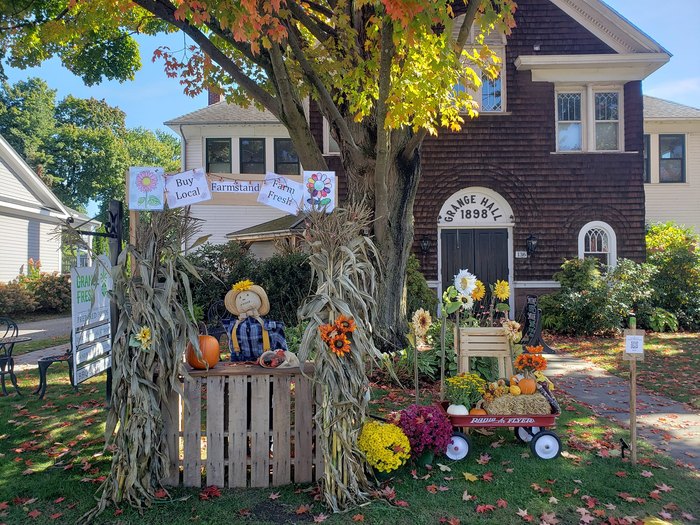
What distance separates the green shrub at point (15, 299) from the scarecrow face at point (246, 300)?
16.9 metres

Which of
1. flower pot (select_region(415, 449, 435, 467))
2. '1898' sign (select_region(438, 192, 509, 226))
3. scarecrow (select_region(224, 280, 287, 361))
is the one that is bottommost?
flower pot (select_region(415, 449, 435, 467))

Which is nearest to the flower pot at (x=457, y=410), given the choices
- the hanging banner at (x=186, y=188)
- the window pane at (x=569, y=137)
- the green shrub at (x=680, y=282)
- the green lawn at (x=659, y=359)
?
the hanging banner at (x=186, y=188)

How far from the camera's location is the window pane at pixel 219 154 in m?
17.0

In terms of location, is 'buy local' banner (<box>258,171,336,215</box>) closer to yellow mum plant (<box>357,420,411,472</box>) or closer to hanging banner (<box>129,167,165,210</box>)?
hanging banner (<box>129,167,165,210</box>)

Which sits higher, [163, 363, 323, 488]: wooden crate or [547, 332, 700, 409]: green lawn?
[163, 363, 323, 488]: wooden crate

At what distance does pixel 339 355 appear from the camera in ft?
12.1

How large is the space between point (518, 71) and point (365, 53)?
301 inches

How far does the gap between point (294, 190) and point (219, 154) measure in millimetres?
13012

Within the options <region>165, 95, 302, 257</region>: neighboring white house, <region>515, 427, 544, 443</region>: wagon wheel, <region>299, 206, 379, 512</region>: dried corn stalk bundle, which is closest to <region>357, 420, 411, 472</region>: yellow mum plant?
<region>299, 206, 379, 512</region>: dried corn stalk bundle

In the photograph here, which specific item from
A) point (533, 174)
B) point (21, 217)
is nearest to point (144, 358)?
point (533, 174)

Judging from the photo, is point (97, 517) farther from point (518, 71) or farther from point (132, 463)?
point (518, 71)

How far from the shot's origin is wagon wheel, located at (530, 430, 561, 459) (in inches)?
179

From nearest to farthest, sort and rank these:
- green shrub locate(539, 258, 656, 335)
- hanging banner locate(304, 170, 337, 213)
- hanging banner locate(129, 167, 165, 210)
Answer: hanging banner locate(129, 167, 165, 210) < hanging banner locate(304, 170, 337, 213) < green shrub locate(539, 258, 656, 335)

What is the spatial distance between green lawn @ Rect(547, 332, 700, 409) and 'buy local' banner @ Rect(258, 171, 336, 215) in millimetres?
5711
